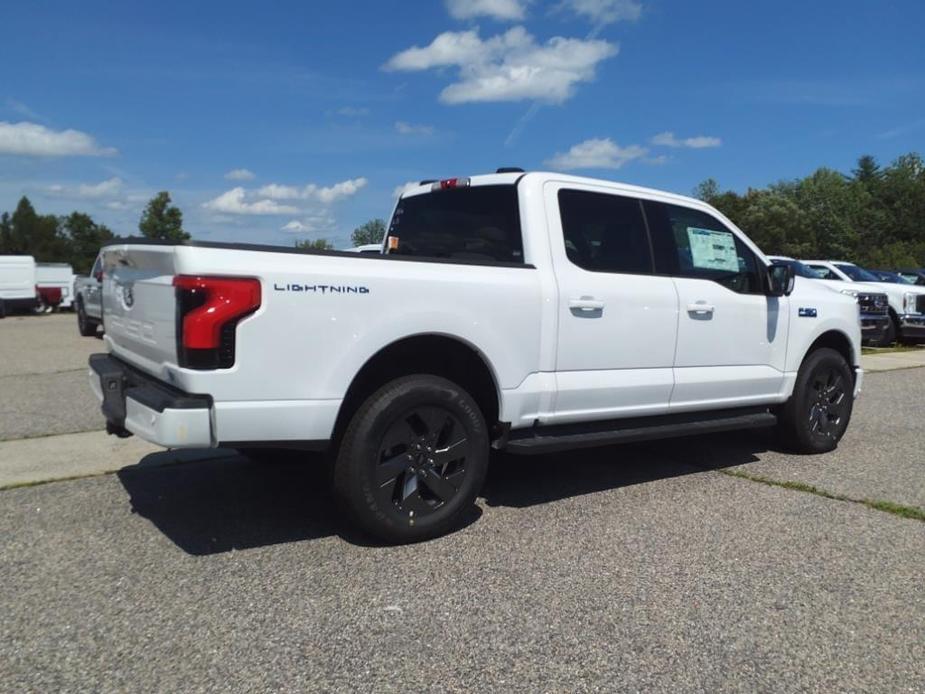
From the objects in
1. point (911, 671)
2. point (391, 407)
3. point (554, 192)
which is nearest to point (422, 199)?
point (554, 192)

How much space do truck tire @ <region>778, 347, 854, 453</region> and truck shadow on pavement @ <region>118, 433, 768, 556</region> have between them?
0.39 meters

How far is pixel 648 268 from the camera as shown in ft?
16.8

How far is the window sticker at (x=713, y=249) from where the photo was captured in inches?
214

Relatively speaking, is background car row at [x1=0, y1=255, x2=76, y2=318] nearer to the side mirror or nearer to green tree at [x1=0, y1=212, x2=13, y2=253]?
the side mirror

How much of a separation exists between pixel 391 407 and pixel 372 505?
49 cm

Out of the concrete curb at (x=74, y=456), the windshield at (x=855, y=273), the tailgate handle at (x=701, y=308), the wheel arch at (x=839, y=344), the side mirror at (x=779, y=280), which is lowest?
the concrete curb at (x=74, y=456)

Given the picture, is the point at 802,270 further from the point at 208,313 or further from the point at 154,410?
the point at 154,410

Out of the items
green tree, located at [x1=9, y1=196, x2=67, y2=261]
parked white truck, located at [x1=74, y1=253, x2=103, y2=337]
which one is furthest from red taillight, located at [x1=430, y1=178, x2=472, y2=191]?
green tree, located at [x1=9, y1=196, x2=67, y2=261]

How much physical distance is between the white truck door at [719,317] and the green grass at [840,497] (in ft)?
1.75

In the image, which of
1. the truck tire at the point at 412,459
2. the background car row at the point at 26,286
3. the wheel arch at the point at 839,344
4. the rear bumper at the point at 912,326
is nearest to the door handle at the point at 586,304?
the truck tire at the point at 412,459

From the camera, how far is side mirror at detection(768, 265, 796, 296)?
5758 mm

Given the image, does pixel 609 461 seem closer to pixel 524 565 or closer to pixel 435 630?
pixel 524 565

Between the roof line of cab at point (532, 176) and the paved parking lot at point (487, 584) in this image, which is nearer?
the paved parking lot at point (487, 584)

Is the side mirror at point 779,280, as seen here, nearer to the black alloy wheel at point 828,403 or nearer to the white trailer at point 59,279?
the black alloy wheel at point 828,403
